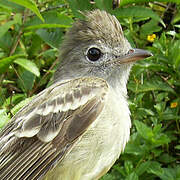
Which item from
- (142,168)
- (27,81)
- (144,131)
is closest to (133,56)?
(144,131)

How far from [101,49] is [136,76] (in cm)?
68

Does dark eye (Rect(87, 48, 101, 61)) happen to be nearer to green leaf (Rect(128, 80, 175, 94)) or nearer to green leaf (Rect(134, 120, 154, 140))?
green leaf (Rect(128, 80, 175, 94))

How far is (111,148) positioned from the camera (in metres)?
3.58

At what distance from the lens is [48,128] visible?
352cm

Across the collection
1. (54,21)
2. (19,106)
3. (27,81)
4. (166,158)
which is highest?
(54,21)

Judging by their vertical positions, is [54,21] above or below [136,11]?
below

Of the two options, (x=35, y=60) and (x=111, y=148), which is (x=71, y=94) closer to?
(x=111, y=148)

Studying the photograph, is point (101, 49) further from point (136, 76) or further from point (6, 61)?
point (6, 61)

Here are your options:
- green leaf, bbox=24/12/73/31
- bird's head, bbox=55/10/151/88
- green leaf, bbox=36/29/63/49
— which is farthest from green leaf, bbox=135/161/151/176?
green leaf, bbox=36/29/63/49

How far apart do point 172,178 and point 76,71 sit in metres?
1.29

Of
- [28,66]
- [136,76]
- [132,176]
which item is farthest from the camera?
[136,76]

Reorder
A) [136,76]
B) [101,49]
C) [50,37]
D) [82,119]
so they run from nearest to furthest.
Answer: [82,119], [101,49], [136,76], [50,37]

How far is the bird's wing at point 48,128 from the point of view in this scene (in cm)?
341

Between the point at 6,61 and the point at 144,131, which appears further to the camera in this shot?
the point at 6,61
